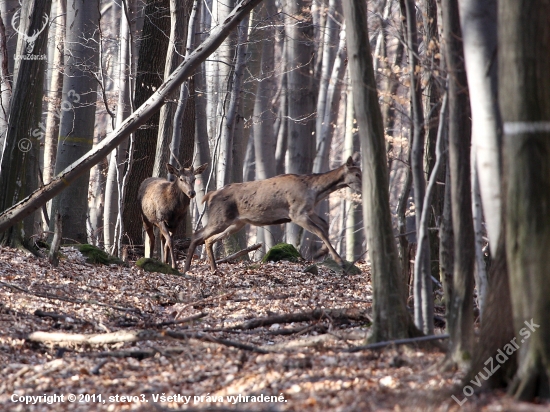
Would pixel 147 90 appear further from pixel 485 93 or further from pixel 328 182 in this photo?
pixel 485 93

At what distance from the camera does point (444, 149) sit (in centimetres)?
604

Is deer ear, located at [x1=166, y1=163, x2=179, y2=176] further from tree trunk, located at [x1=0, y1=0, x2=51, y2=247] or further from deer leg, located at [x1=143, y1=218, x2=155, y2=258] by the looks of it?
tree trunk, located at [x1=0, y1=0, x2=51, y2=247]

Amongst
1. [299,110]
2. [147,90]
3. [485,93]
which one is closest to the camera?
[485,93]

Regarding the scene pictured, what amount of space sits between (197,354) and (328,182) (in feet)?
24.6

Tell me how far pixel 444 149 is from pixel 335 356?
2054 millimetres

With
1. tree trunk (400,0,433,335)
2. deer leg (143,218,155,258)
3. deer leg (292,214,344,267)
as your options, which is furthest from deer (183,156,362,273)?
tree trunk (400,0,433,335)

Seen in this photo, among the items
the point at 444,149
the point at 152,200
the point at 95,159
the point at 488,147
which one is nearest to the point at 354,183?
the point at 152,200

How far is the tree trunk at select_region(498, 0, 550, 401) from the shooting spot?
3895 mm

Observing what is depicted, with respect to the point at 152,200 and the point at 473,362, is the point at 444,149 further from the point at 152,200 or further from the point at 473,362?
the point at 152,200

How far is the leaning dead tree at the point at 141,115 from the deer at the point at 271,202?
14.1 feet

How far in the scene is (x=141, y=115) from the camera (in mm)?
8688

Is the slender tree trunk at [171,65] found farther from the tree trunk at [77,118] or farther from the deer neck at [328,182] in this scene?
the deer neck at [328,182]

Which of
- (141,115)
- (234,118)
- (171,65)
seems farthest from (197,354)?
(234,118)

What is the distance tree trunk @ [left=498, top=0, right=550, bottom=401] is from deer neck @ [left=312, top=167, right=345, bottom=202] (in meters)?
9.21
